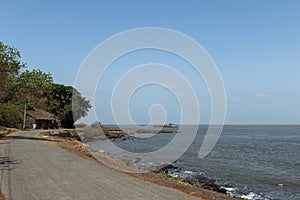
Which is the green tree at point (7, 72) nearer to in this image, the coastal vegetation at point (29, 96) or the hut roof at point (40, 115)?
the coastal vegetation at point (29, 96)

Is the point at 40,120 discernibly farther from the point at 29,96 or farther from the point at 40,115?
the point at 29,96

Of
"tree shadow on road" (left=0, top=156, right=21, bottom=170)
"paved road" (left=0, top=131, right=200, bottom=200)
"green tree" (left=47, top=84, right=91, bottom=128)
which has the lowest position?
"paved road" (left=0, top=131, right=200, bottom=200)

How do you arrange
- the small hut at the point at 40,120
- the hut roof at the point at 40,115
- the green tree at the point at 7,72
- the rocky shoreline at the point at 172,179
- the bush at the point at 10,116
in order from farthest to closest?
the hut roof at the point at 40,115 → the small hut at the point at 40,120 → the bush at the point at 10,116 → the green tree at the point at 7,72 → the rocky shoreline at the point at 172,179

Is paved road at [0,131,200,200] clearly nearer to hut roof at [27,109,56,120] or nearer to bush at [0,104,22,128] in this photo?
bush at [0,104,22,128]

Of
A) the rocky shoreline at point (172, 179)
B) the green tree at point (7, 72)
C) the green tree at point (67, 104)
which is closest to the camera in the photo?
the rocky shoreline at point (172, 179)

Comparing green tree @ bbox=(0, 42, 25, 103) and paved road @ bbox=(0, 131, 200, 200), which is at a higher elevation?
green tree @ bbox=(0, 42, 25, 103)

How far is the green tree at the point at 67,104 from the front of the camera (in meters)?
71.6

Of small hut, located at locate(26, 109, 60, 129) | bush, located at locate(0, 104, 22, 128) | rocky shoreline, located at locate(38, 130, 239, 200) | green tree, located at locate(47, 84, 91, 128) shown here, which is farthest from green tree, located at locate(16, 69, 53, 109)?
green tree, located at locate(47, 84, 91, 128)

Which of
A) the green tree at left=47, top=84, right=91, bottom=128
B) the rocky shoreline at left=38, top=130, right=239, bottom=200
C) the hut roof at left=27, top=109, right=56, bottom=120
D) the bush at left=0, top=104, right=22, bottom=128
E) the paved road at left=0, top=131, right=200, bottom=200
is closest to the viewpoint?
the paved road at left=0, top=131, right=200, bottom=200

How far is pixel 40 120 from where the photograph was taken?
222 ft

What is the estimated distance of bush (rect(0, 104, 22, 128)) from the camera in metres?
54.2

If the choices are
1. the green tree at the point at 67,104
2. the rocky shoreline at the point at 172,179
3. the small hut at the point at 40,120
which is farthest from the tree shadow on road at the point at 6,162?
the green tree at the point at 67,104

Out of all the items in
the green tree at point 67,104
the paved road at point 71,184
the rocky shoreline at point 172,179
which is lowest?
the rocky shoreline at point 172,179

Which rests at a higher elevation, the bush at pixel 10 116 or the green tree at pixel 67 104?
the green tree at pixel 67 104
